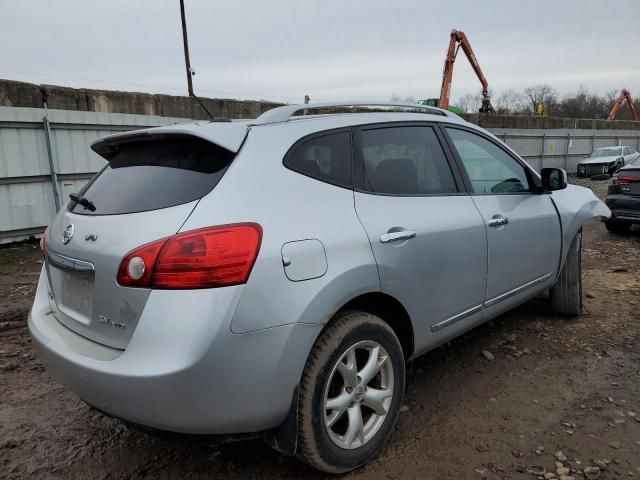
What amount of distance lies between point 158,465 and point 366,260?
146 cm

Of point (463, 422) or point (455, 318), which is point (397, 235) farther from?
point (463, 422)

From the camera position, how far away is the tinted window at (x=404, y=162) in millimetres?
2570

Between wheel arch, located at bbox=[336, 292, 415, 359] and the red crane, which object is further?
the red crane

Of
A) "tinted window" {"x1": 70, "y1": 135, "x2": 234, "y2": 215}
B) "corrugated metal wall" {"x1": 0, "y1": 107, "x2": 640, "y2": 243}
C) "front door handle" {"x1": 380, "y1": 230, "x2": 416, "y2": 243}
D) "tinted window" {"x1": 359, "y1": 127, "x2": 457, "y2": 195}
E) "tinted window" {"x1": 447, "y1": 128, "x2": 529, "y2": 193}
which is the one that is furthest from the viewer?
"corrugated metal wall" {"x1": 0, "y1": 107, "x2": 640, "y2": 243}

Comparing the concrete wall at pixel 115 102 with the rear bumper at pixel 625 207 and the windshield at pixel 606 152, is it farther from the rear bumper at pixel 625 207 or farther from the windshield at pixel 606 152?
the windshield at pixel 606 152

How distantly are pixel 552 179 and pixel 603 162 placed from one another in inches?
762

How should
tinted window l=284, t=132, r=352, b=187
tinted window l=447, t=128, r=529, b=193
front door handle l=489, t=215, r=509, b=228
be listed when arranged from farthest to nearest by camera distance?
1. tinted window l=447, t=128, r=529, b=193
2. front door handle l=489, t=215, r=509, b=228
3. tinted window l=284, t=132, r=352, b=187

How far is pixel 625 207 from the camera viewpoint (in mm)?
7824

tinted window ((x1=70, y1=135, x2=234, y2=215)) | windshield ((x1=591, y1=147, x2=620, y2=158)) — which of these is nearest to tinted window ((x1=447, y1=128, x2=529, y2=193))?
tinted window ((x1=70, y1=135, x2=234, y2=215))

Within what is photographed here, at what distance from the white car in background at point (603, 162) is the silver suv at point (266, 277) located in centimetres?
2020

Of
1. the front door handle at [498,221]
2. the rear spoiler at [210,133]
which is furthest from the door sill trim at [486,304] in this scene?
the rear spoiler at [210,133]

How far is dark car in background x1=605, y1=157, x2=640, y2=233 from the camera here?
25.1ft

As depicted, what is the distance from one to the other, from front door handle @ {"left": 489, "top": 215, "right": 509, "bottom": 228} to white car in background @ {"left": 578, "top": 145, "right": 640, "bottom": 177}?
19488 mm

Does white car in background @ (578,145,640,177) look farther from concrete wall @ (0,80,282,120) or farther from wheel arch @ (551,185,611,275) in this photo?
wheel arch @ (551,185,611,275)
